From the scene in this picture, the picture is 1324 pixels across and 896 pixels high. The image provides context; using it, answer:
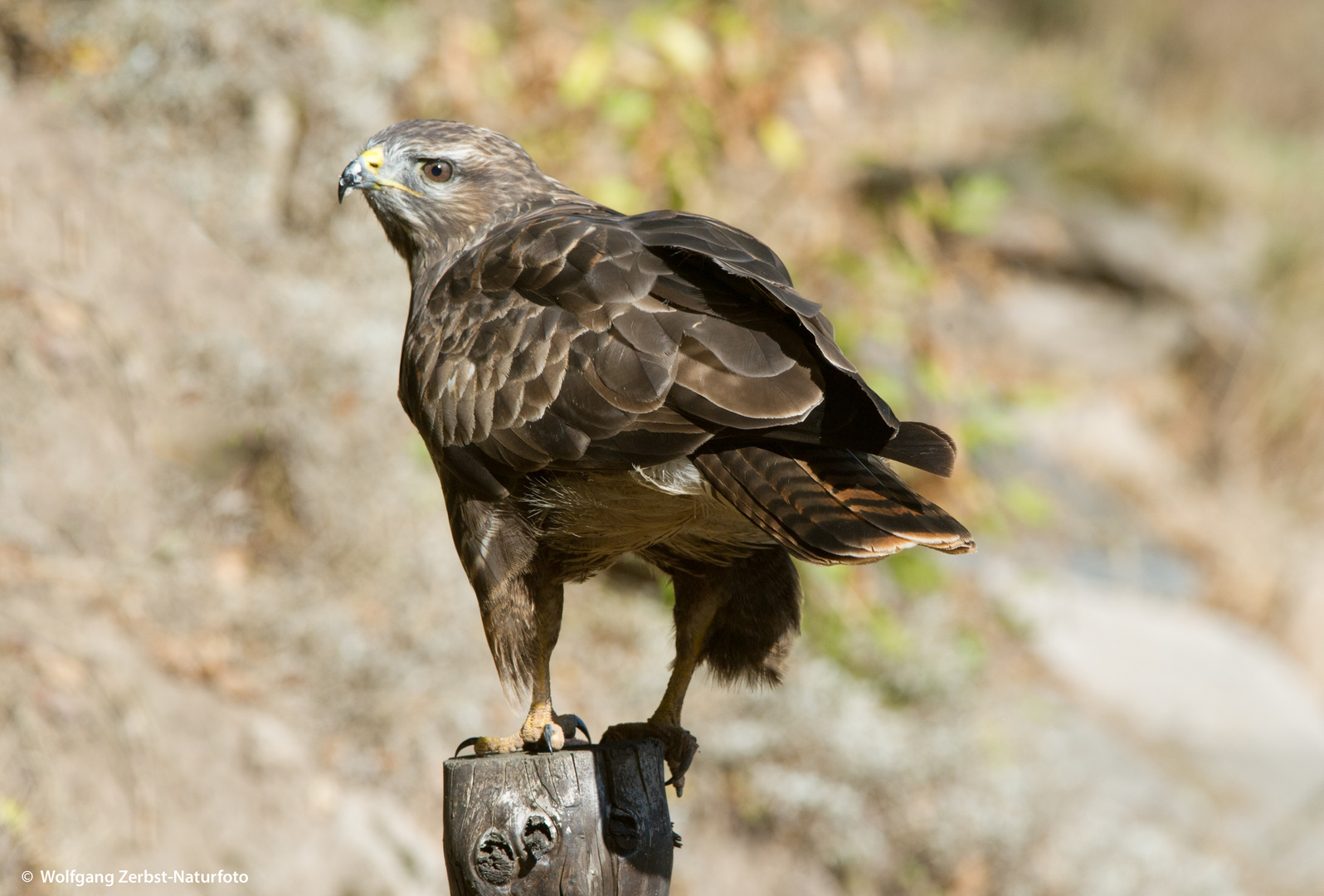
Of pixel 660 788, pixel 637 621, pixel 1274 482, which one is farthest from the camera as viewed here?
pixel 1274 482

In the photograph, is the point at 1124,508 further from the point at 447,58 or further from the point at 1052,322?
the point at 447,58

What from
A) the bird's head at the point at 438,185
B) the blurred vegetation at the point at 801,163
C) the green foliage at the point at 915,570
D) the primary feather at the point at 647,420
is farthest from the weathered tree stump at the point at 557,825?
the green foliage at the point at 915,570

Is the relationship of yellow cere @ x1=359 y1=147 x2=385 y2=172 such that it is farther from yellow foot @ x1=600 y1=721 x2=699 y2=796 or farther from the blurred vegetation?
the blurred vegetation

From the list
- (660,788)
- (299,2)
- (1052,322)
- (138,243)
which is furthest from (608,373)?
(1052,322)

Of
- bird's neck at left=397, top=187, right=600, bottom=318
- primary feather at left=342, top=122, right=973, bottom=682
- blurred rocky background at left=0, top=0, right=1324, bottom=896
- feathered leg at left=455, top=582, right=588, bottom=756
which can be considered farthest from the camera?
blurred rocky background at left=0, top=0, right=1324, bottom=896

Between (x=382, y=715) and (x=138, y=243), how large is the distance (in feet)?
9.71

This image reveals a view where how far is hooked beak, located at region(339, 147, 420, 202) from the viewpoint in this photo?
10.4 ft

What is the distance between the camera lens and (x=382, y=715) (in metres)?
5.49

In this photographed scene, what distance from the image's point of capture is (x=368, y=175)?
3207 mm

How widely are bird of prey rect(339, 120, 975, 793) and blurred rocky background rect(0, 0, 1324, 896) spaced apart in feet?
8.15

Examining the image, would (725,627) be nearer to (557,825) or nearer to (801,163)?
(557,825)

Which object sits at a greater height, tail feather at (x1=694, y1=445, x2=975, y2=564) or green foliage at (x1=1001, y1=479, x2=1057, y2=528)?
green foliage at (x1=1001, y1=479, x2=1057, y2=528)

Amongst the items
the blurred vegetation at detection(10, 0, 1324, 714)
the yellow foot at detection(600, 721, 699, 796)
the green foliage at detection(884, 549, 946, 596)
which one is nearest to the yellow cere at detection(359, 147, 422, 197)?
the yellow foot at detection(600, 721, 699, 796)

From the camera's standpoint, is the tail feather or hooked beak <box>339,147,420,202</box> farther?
hooked beak <box>339,147,420,202</box>
